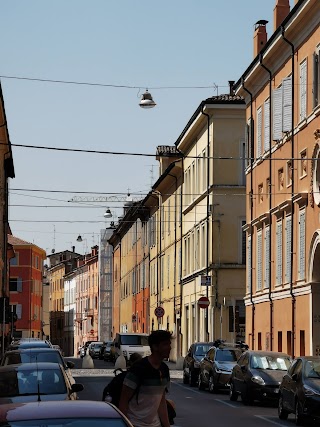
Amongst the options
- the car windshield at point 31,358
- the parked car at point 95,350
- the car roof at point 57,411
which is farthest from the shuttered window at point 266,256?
the parked car at point 95,350

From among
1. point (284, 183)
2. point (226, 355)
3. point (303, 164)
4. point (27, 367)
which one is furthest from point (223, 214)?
point (27, 367)

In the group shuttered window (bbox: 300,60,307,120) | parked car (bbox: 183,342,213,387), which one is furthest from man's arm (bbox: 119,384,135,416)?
parked car (bbox: 183,342,213,387)

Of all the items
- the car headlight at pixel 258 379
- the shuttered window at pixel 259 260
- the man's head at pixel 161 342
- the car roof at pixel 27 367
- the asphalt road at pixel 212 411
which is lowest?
the asphalt road at pixel 212 411

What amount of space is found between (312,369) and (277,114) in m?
20.6

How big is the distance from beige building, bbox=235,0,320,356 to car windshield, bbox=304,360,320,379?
1244 centimetres

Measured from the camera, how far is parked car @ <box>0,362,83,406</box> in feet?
57.5

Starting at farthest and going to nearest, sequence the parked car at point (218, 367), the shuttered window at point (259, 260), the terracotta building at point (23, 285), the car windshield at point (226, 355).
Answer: the terracotta building at point (23, 285), the shuttered window at point (259, 260), the car windshield at point (226, 355), the parked car at point (218, 367)

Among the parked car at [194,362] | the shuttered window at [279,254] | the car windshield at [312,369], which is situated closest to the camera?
the car windshield at [312,369]

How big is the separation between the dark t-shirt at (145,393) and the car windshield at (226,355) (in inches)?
1059

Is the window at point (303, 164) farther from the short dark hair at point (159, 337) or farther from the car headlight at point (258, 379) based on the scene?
the short dark hair at point (159, 337)

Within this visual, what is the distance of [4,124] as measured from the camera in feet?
217

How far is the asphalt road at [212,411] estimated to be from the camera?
83.7ft

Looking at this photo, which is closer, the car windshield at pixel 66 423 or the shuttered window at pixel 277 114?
the car windshield at pixel 66 423

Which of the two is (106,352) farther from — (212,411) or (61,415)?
(61,415)
